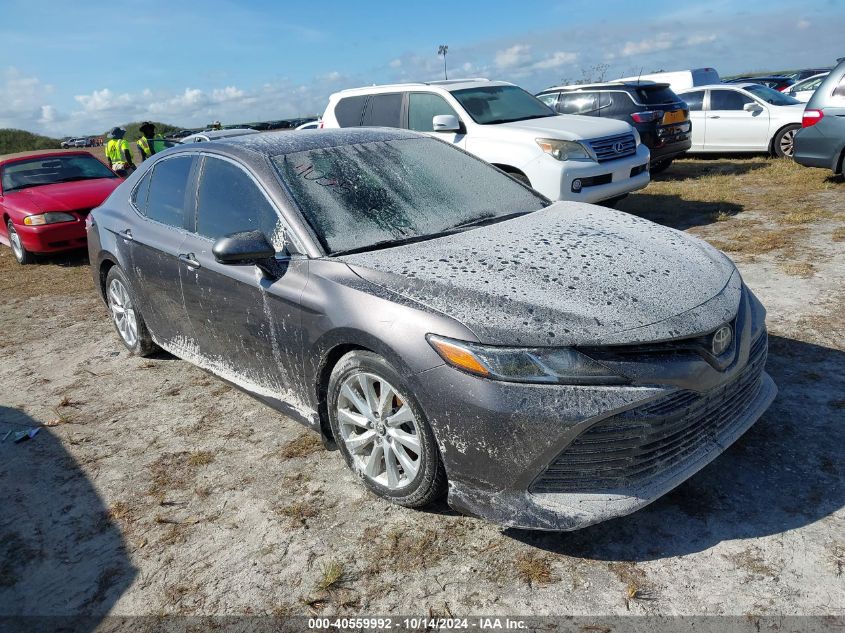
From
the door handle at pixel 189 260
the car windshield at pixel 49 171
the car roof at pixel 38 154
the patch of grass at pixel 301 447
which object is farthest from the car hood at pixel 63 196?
the patch of grass at pixel 301 447

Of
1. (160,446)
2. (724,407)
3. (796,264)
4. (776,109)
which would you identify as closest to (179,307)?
(160,446)

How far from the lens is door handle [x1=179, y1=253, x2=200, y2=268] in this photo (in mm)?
3869

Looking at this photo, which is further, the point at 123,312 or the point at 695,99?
the point at 695,99

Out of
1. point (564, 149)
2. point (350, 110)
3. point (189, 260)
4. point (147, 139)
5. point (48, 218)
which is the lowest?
point (48, 218)

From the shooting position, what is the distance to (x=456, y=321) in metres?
2.62

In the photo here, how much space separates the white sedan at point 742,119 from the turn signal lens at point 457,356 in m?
12.5

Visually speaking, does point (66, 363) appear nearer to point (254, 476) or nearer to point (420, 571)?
point (254, 476)

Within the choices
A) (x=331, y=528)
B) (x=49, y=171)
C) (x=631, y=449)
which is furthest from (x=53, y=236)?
(x=631, y=449)

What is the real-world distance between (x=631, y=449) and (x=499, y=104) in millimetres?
7001

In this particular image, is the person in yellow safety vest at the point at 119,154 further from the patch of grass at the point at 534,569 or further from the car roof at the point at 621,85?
the patch of grass at the point at 534,569

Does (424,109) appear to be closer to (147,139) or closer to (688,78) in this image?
(147,139)

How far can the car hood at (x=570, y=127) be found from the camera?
25.4 ft

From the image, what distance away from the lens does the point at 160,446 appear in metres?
3.93

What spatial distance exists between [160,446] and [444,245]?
208 cm
